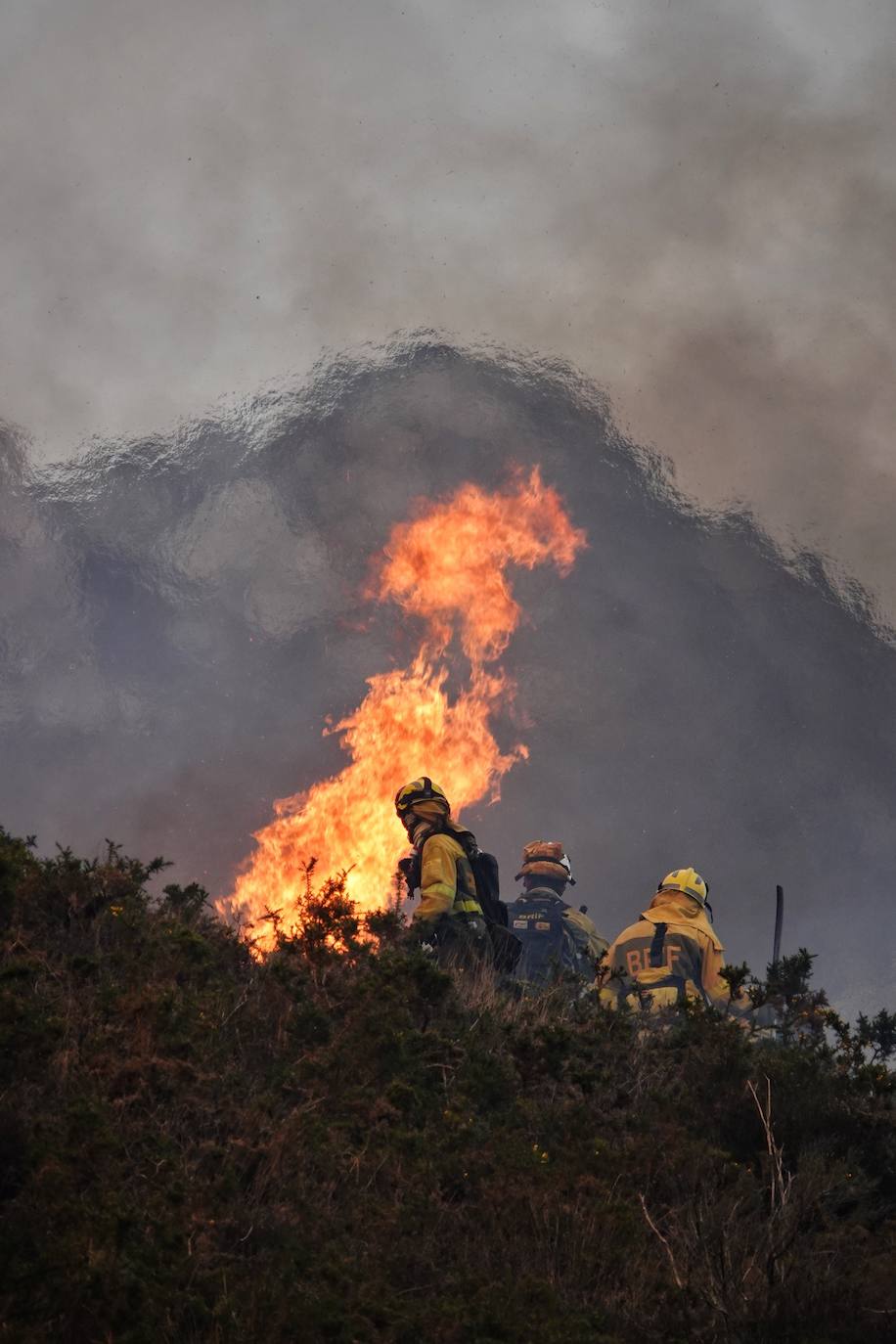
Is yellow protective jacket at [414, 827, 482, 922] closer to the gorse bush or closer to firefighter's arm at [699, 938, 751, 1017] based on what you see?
firefighter's arm at [699, 938, 751, 1017]

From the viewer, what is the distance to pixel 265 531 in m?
50.8

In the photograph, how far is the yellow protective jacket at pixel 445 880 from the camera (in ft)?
33.4

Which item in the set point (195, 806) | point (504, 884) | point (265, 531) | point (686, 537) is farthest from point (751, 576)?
point (195, 806)

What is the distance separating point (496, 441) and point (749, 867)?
851 inches

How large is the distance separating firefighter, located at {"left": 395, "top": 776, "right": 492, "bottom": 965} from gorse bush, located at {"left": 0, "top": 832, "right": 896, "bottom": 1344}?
2293 mm

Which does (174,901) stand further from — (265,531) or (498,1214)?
(265,531)

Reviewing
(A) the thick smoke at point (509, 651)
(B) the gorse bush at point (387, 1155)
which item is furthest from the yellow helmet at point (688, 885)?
(A) the thick smoke at point (509, 651)

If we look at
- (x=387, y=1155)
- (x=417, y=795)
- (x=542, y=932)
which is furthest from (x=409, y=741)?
(x=387, y=1155)

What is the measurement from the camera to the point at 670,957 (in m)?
10.7

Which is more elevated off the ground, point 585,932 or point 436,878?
point 585,932

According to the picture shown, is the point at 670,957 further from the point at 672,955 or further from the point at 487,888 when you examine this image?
the point at 487,888

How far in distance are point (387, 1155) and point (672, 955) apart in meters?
6.22

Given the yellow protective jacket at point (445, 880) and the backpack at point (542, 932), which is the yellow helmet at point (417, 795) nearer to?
the yellow protective jacket at point (445, 880)

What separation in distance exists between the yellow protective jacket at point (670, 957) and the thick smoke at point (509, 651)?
35490 mm
